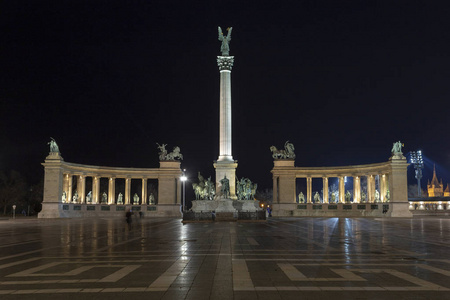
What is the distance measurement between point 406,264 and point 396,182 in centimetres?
6760

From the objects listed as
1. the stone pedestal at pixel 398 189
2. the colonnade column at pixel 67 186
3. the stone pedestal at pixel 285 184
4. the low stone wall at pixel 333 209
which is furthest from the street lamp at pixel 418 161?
the colonnade column at pixel 67 186

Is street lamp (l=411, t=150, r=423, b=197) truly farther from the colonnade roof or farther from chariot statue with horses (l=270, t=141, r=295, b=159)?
the colonnade roof

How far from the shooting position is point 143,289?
1292cm

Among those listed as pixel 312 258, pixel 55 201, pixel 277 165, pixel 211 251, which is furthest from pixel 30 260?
pixel 277 165

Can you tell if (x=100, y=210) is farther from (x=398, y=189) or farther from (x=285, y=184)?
(x=398, y=189)

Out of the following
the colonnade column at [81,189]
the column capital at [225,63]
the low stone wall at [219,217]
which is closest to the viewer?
the low stone wall at [219,217]

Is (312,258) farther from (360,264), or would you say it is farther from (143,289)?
(143,289)

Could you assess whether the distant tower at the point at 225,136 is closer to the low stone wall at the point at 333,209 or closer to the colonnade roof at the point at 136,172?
the colonnade roof at the point at 136,172

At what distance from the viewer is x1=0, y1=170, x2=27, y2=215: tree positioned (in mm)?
106938

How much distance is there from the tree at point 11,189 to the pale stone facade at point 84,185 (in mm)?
22100

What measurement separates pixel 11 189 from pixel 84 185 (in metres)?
27.0

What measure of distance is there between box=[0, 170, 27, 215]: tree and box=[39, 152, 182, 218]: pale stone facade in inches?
870

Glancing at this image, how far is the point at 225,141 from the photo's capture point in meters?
74.6

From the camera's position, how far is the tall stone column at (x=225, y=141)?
238 ft
